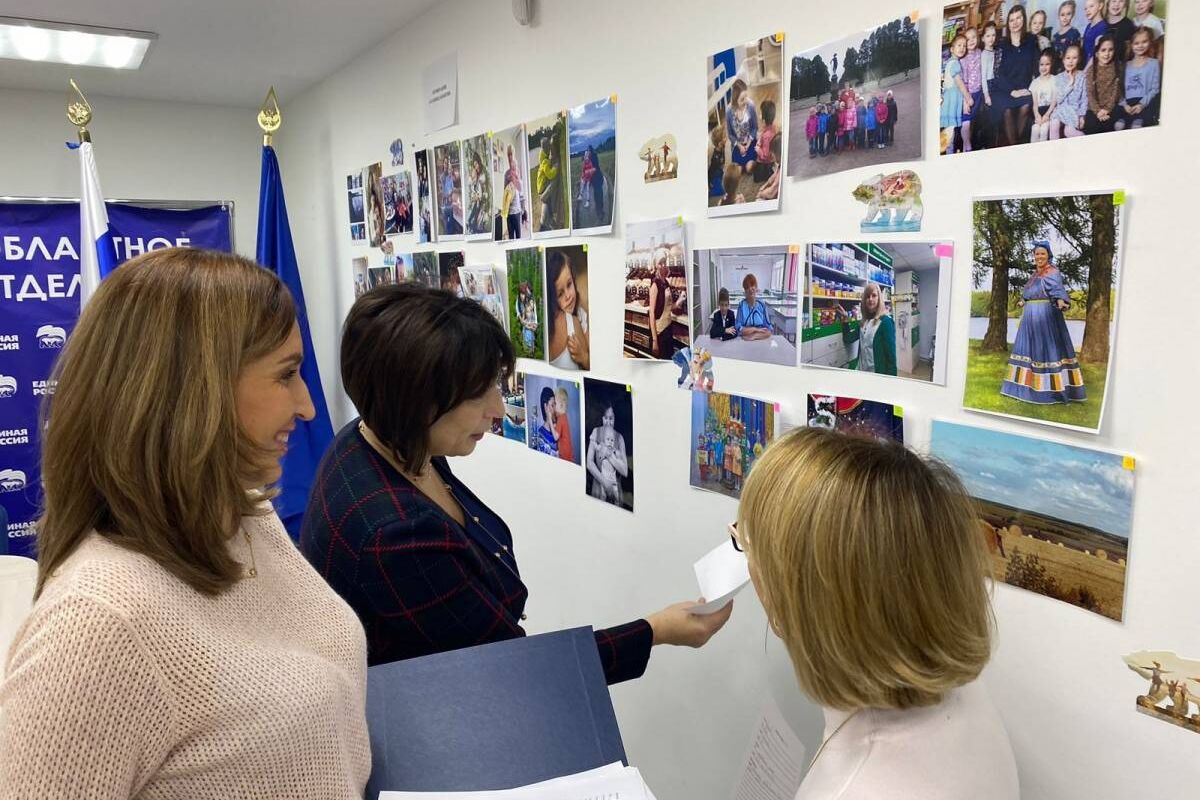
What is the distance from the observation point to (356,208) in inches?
123

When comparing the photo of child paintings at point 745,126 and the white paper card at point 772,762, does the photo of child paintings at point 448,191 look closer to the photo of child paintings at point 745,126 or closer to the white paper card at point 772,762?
the photo of child paintings at point 745,126

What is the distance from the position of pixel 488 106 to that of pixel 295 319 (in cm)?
148

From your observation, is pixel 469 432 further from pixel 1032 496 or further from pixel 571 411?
pixel 1032 496

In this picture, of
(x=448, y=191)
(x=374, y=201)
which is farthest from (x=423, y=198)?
(x=374, y=201)

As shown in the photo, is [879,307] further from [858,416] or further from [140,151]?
[140,151]

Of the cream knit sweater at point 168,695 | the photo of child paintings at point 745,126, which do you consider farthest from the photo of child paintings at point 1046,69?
the cream knit sweater at point 168,695

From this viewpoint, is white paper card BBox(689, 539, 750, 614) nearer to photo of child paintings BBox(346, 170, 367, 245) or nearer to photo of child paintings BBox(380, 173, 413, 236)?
photo of child paintings BBox(380, 173, 413, 236)

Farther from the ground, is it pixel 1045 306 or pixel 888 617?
pixel 1045 306

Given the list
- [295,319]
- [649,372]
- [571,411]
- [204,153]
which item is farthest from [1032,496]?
[204,153]

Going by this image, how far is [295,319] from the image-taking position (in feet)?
2.99

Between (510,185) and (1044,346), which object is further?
(510,185)

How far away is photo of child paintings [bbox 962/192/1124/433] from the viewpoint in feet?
3.16

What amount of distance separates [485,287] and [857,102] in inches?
50.9

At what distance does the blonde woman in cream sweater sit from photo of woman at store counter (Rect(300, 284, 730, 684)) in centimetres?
30
